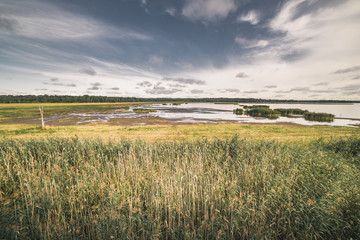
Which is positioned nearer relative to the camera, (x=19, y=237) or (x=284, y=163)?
(x=19, y=237)

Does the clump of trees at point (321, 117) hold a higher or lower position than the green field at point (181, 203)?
lower

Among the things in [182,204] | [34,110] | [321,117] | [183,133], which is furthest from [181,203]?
[34,110]

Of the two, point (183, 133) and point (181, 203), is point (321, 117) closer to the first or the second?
point (183, 133)

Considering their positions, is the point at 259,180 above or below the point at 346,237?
above

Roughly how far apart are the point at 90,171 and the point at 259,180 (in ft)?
24.7

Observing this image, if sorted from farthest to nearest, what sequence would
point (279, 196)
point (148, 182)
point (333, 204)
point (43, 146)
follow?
point (43, 146)
point (148, 182)
point (279, 196)
point (333, 204)

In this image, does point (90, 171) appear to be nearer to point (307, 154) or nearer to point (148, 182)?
point (148, 182)

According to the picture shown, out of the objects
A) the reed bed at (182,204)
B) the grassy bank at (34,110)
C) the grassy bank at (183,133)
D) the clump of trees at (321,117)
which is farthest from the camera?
the grassy bank at (34,110)

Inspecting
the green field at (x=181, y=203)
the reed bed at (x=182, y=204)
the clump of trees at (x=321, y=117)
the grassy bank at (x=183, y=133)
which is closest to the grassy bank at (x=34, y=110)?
the grassy bank at (x=183, y=133)

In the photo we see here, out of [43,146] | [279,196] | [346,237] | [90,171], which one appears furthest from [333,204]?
[43,146]

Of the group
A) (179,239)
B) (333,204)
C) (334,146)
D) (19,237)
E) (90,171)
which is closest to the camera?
(19,237)

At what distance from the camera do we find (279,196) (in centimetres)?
495

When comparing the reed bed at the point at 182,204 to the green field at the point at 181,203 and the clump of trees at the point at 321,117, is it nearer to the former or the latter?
the green field at the point at 181,203

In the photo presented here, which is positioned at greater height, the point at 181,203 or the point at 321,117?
the point at 181,203
